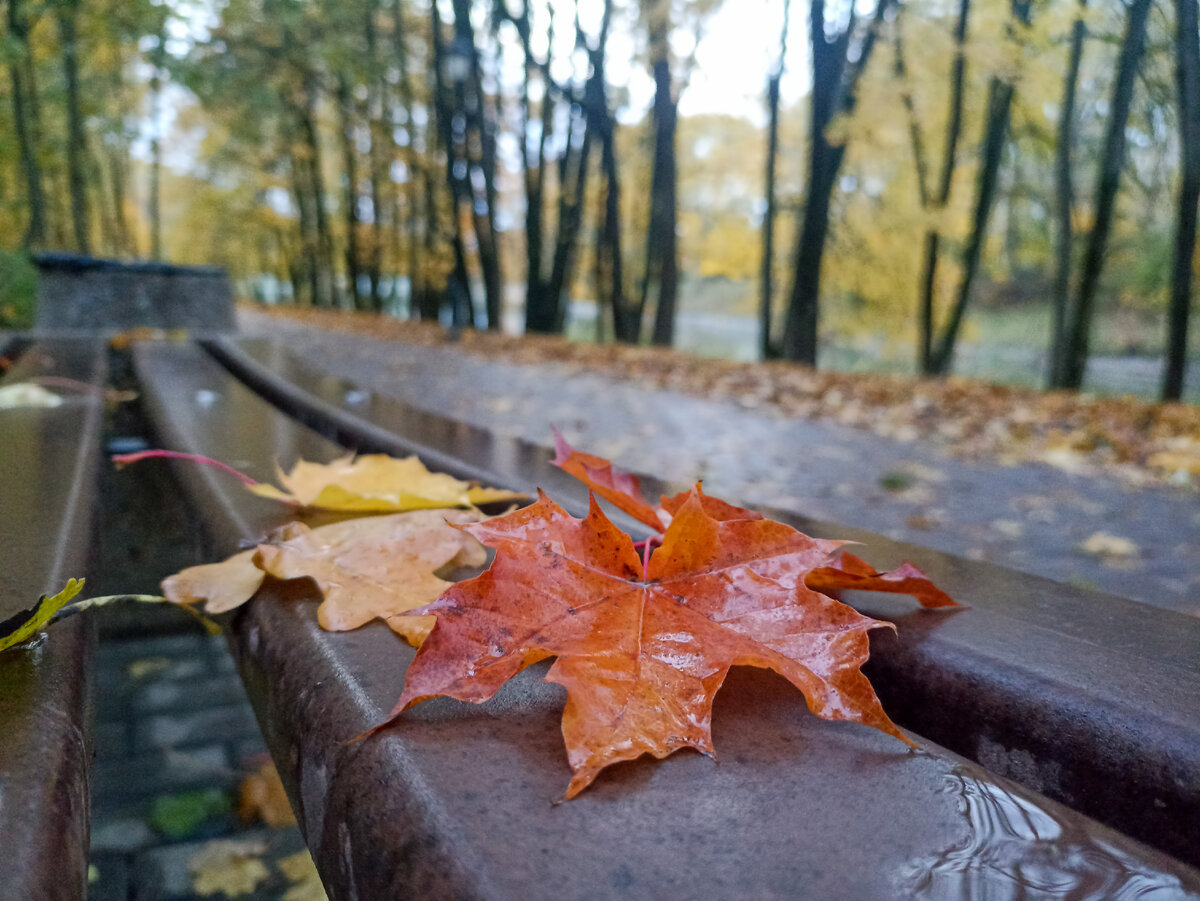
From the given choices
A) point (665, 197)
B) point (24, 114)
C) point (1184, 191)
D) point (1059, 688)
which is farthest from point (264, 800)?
point (665, 197)

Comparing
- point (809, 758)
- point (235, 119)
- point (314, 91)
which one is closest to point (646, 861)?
point (809, 758)

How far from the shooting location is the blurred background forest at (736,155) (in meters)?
7.51

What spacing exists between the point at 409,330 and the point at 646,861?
49.1ft

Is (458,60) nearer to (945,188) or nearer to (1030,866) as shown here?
(945,188)

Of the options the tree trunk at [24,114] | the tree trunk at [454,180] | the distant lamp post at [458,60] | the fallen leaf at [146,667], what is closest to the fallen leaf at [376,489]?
the fallen leaf at [146,667]

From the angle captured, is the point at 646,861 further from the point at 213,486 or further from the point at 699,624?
the point at 213,486

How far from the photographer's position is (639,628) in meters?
0.60

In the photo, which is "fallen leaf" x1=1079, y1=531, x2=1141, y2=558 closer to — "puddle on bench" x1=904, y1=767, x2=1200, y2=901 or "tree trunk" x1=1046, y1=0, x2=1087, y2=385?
"puddle on bench" x1=904, y1=767, x2=1200, y2=901

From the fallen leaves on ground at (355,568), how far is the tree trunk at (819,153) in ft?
31.2

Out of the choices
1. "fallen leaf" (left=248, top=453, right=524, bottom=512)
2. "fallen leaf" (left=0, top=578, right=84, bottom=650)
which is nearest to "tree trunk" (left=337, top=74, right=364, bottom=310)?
"fallen leaf" (left=248, top=453, right=524, bottom=512)

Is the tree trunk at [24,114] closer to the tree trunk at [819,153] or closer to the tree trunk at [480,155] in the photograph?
the tree trunk at [480,155]

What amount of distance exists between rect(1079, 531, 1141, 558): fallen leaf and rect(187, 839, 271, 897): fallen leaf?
267 cm

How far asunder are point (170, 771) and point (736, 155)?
2128cm

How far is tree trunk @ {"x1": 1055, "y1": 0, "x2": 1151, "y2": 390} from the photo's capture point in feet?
15.4
